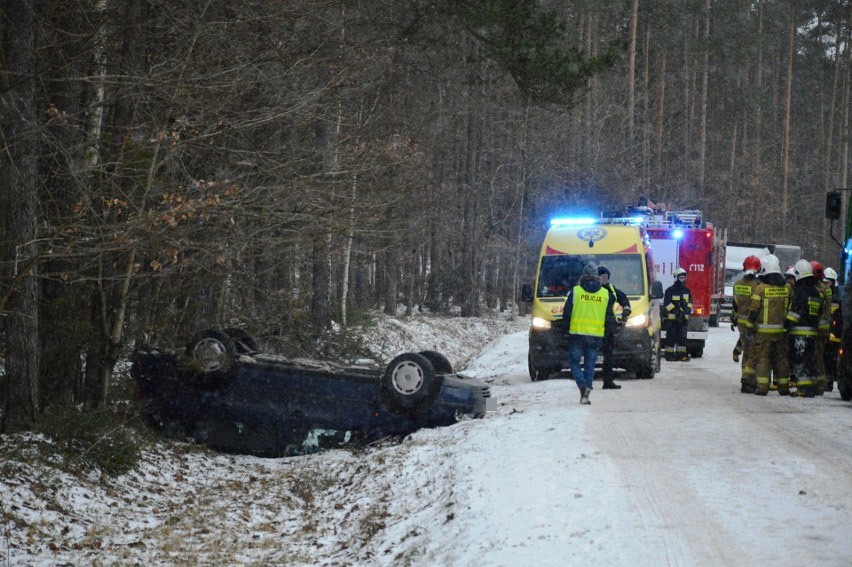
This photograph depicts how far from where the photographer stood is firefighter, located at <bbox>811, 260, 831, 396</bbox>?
15.9 m

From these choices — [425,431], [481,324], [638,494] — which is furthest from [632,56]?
[638,494]

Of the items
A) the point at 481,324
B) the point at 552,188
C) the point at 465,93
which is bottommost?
the point at 481,324

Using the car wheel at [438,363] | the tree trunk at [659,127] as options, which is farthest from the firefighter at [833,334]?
the tree trunk at [659,127]

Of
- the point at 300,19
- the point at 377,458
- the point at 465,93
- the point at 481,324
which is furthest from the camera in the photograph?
the point at 465,93

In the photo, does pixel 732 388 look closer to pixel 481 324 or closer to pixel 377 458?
pixel 377 458

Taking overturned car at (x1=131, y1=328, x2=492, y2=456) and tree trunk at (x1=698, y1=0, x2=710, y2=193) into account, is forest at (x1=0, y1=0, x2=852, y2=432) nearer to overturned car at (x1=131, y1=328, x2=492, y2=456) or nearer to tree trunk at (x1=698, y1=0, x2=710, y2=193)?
overturned car at (x1=131, y1=328, x2=492, y2=456)

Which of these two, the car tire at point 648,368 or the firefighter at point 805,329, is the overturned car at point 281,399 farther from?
the car tire at point 648,368

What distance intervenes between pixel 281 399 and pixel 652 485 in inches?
216

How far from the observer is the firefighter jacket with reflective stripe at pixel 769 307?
15898 mm

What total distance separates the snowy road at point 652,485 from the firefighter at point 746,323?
155 centimetres

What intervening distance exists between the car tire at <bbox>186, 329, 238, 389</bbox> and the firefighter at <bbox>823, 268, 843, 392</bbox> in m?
8.67

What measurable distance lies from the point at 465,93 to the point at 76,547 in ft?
112

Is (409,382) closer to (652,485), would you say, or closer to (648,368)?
(652,485)

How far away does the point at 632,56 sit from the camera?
49.2 m
